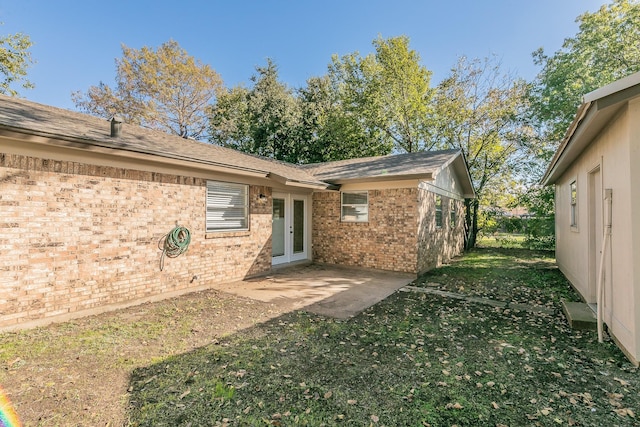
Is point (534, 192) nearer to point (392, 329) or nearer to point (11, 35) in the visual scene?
point (392, 329)

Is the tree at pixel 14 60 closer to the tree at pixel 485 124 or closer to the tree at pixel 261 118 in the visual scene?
the tree at pixel 261 118

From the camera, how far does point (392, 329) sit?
4.61 metres

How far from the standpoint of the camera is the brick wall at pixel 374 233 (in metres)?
8.66

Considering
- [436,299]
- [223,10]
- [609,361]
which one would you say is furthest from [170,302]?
[223,10]

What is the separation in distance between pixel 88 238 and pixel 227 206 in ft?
10.0

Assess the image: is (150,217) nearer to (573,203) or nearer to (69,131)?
(69,131)

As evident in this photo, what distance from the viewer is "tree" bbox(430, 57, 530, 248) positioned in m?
15.9

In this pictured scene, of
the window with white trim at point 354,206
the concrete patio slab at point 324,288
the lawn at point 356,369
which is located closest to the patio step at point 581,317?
the lawn at point 356,369

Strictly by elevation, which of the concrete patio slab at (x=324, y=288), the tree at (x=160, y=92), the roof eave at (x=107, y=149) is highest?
the tree at (x=160, y=92)

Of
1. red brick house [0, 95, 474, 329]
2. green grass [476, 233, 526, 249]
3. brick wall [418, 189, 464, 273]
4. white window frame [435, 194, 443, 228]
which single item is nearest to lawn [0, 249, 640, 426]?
red brick house [0, 95, 474, 329]

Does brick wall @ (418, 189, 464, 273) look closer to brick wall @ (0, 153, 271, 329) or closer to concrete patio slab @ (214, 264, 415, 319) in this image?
concrete patio slab @ (214, 264, 415, 319)

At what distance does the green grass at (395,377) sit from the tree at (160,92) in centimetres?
2103

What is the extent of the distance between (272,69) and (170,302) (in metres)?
21.3

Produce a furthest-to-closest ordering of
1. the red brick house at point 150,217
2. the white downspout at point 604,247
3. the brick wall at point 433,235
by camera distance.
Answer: the brick wall at point 433,235, the red brick house at point 150,217, the white downspout at point 604,247
